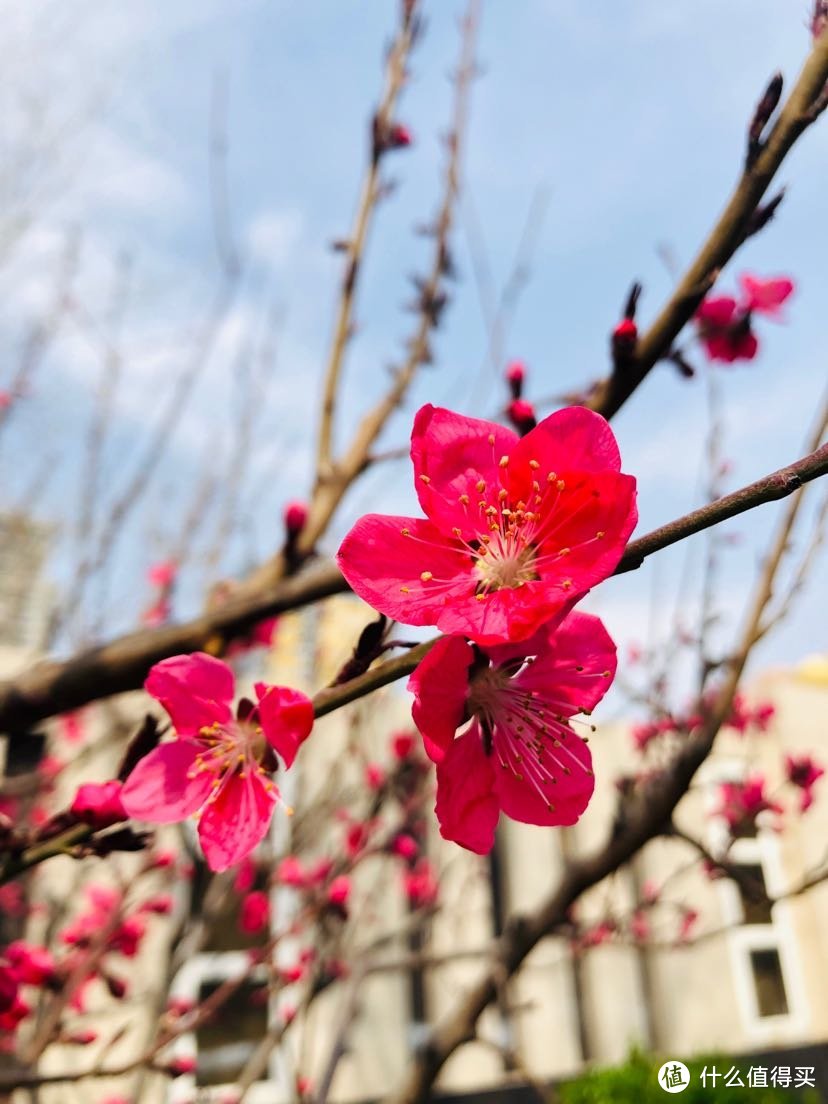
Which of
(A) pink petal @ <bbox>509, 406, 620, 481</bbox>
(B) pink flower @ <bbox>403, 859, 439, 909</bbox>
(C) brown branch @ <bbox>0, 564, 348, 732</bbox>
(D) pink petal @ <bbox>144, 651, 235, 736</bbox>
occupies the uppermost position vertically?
(B) pink flower @ <bbox>403, 859, 439, 909</bbox>

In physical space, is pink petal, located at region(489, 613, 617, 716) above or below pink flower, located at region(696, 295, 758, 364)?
below

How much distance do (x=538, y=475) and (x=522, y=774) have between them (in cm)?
27

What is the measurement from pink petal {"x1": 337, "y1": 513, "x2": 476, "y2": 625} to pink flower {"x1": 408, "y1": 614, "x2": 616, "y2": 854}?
6cm

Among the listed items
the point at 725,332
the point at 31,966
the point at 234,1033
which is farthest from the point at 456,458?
the point at 234,1033

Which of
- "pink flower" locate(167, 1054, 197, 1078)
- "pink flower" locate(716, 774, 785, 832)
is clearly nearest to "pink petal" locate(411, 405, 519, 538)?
"pink flower" locate(167, 1054, 197, 1078)

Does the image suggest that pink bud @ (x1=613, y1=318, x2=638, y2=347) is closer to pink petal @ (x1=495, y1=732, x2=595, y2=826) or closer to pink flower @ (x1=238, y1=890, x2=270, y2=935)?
pink petal @ (x1=495, y1=732, x2=595, y2=826)

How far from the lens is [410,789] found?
360cm

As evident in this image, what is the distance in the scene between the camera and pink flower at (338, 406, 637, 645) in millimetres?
636

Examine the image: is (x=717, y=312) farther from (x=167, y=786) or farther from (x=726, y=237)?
(x=167, y=786)

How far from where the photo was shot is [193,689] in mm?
824

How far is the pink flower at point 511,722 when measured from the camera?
652mm

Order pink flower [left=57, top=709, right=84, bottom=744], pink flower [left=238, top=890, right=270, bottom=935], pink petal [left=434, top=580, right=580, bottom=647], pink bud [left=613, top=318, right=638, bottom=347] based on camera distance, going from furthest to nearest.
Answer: pink flower [left=57, top=709, right=84, bottom=744], pink flower [left=238, top=890, right=270, bottom=935], pink bud [left=613, top=318, right=638, bottom=347], pink petal [left=434, top=580, right=580, bottom=647]

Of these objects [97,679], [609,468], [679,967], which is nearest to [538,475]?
[609,468]

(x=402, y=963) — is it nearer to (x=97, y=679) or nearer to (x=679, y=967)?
(x=97, y=679)
